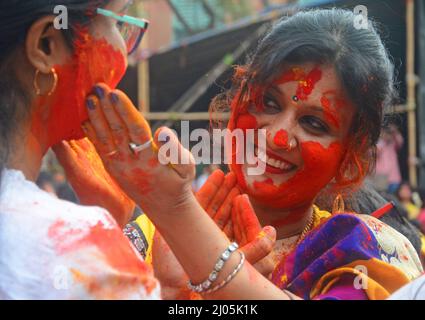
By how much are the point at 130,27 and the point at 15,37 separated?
0.32 m

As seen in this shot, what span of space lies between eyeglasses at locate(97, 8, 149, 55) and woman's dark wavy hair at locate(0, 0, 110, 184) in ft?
0.12

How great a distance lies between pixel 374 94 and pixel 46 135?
1297mm

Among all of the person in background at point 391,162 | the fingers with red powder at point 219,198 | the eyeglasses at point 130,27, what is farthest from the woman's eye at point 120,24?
the person in background at point 391,162

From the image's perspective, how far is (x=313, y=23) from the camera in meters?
2.32

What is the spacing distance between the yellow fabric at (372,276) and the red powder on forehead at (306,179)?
44cm

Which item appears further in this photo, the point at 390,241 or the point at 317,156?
the point at 317,156

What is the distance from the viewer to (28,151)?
4.69ft

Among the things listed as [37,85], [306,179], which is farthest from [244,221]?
[37,85]

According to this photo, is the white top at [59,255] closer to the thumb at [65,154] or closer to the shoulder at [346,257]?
the thumb at [65,154]

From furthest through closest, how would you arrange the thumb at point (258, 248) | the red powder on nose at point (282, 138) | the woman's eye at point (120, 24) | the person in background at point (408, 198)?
the person in background at point (408, 198)
the red powder on nose at point (282, 138)
the thumb at point (258, 248)
the woman's eye at point (120, 24)

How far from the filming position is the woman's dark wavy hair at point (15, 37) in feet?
4.46

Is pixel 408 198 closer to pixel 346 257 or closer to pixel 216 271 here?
pixel 346 257
